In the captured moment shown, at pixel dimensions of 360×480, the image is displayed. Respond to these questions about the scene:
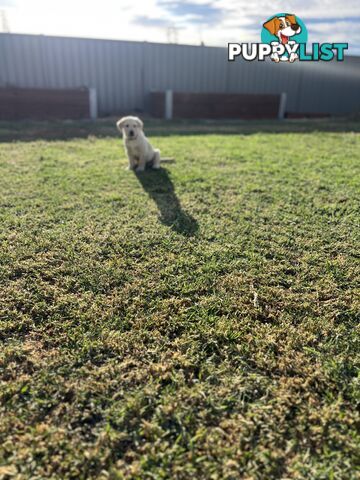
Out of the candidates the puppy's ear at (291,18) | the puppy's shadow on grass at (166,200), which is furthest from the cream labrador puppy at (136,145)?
the puppy's ear at (291,18)

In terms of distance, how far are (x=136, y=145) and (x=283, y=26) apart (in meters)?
11.3

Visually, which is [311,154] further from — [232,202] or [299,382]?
[299,382]

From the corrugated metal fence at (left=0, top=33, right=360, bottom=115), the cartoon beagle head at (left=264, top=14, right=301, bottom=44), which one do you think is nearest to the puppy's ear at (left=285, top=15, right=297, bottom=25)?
the cartoon beagle head at (left=264, top=14, right=301, bottom=44)

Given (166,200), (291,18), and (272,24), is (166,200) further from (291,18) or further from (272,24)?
(291,18)

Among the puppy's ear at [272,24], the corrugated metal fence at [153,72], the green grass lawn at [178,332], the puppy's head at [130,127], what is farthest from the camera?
the puppy's ear at [272,24]

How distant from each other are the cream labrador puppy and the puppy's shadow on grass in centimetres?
15

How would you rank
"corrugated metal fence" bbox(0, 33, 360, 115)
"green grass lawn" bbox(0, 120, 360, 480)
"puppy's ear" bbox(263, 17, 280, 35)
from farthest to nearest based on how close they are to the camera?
"puppy's ear" bbox(263, 17, 280, 35), "corrugated metal fence" bbox(0, 33, 360, 115), "green grass lawn" bbox(0, 120, 360, 480)

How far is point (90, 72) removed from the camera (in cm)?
1203

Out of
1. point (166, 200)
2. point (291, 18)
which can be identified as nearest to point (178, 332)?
point (166, 200)

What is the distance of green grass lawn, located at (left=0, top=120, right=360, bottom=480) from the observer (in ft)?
4.71

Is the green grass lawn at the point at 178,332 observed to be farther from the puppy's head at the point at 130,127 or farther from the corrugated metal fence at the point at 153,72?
the corrugated metal fence at the point at 153,72

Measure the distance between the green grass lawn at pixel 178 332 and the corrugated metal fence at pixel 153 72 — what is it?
29.7 ft

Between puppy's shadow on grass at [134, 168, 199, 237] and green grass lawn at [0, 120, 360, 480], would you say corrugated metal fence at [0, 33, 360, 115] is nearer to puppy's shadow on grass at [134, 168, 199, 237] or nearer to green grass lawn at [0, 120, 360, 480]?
puppy's shadow on grass at [134, 168, 199, 237]

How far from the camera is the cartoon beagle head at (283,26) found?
12.6 meters
